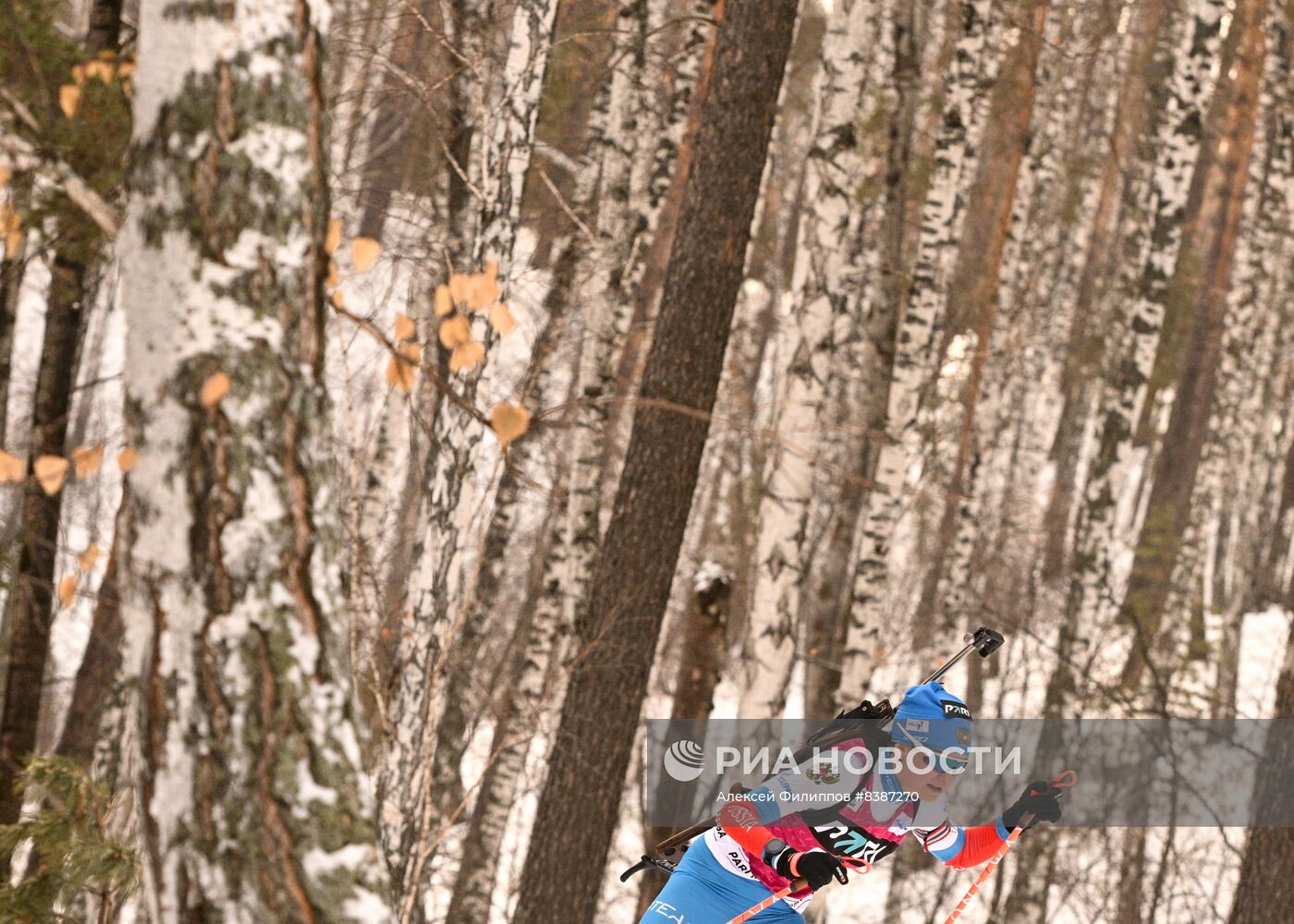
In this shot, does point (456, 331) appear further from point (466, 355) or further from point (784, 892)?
point (784, 892)

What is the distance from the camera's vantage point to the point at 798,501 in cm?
647

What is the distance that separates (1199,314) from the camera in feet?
55.7

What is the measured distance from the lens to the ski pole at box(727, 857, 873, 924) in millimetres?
4324

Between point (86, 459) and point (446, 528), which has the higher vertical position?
point (446, 528)

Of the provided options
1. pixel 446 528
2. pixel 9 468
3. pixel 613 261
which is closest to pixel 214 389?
pixel 9 468

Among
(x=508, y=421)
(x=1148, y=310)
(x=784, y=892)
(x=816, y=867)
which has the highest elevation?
(x=1148, y=310)

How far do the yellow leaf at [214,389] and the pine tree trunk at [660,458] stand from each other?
3561mm

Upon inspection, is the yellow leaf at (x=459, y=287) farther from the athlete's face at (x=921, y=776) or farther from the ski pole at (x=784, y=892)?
the ski pole at (x=784, y=892)

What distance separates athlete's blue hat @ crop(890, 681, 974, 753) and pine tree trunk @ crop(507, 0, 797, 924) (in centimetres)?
161

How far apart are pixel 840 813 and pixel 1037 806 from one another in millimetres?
764

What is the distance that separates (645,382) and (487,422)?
3.19 meters

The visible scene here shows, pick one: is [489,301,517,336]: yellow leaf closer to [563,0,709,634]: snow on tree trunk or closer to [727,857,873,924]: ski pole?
[727,857,873,924]: ski pole

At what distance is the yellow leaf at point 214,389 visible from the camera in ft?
6.75

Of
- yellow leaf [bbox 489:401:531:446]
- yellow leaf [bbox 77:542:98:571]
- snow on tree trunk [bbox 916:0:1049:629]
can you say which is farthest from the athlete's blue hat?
yellow leaf [bbox 77:542:98:571]
